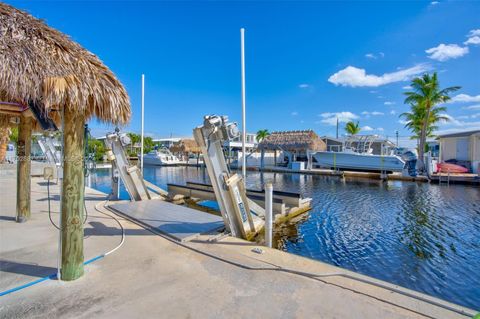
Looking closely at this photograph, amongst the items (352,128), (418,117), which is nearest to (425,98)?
(418,117)

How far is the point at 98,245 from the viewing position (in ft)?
14.9

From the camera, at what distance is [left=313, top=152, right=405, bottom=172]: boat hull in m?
22.2

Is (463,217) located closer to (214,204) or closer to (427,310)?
(427,310)

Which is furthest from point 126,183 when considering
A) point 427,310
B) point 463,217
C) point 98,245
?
point 463,217

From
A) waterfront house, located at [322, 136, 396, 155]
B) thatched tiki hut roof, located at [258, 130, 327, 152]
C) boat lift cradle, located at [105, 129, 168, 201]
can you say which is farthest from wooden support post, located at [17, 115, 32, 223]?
waterfront house, located at [322, 136, 396, 155]

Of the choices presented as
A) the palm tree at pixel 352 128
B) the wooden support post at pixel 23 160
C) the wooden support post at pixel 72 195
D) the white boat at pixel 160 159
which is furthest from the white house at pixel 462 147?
the white boat at pixel 160 159

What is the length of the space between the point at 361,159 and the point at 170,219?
2199cm

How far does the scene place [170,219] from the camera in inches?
247

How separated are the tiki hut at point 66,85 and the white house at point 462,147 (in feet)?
90.2

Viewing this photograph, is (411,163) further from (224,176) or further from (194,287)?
(194,287)

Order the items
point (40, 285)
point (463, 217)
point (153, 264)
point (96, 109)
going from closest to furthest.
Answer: point (40, 285) → point (96, 109) → point (153, 264) → point (463, 217)

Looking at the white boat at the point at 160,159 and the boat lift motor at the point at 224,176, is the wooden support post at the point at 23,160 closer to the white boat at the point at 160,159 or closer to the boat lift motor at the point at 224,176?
the boat lift motor at the point at 224,176

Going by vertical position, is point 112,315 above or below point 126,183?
below

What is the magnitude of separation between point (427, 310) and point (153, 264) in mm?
3460
